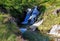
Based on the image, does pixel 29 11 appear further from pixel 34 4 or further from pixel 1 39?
pixel 1 39

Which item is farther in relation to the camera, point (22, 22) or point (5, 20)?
point (22, 22)

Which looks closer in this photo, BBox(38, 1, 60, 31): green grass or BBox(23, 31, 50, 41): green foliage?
BBox(23, 31, 50, 41): green foliage

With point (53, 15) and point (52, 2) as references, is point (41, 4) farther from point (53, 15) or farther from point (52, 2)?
point (53, 15)

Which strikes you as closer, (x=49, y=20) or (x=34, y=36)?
(x=34, y=36)

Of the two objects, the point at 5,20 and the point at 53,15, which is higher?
the point at 5,20

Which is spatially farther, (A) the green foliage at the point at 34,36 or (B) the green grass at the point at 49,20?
(B) the green grass at the point at 49,20

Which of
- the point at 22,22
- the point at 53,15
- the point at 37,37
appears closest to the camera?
the point at 37,37

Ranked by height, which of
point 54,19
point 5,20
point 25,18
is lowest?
point 25,18

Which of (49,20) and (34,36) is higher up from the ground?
(34,36)

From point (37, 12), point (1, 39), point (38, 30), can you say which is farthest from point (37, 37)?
point (37, 12)

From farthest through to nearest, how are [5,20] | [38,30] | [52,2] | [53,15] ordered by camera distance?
[52,2]
[53,15]
[38,30]
[5,20]
